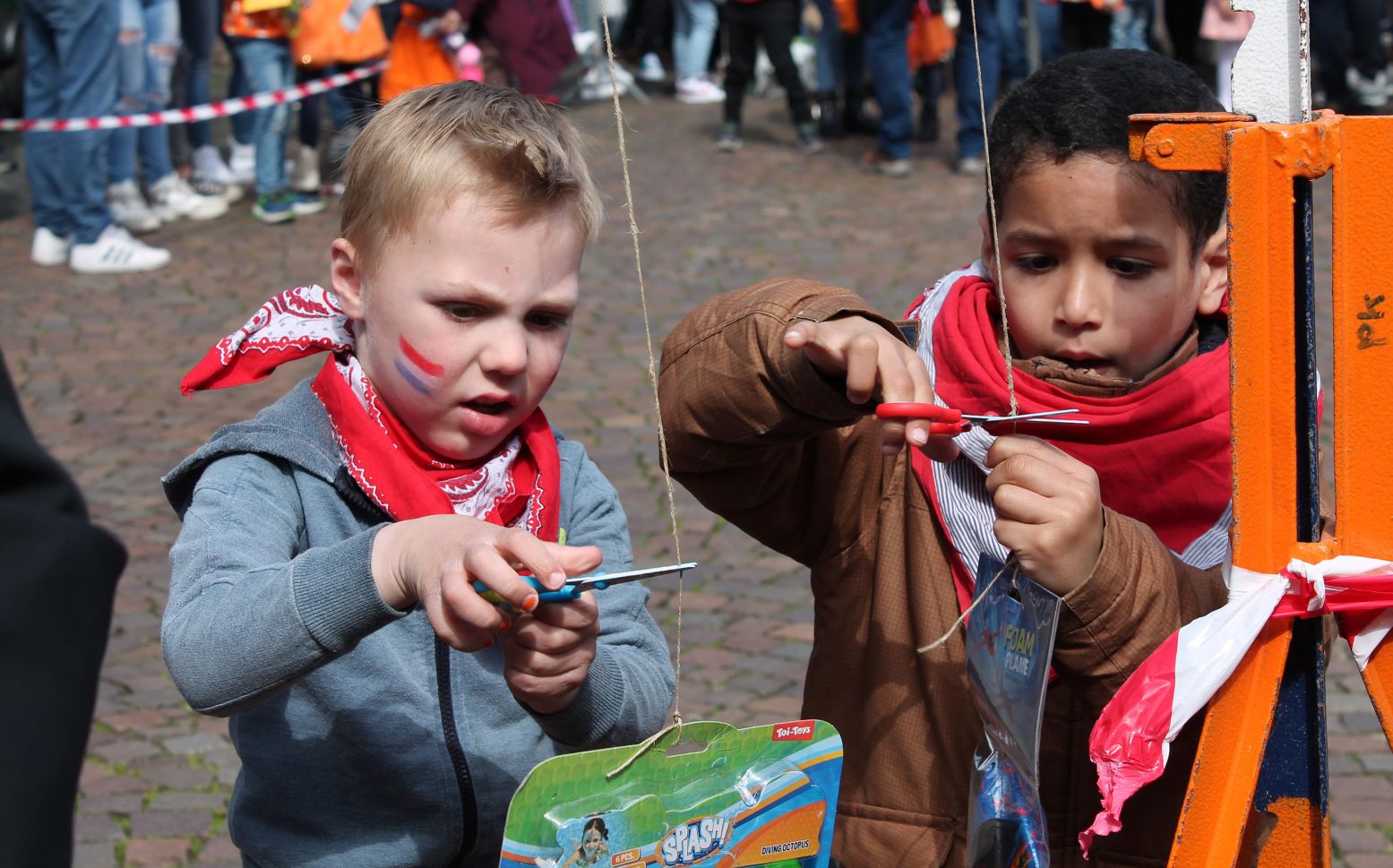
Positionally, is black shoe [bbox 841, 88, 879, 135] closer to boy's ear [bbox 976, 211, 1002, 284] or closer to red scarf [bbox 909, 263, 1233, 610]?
boy's ear [bbox 976, 211, 1002, 284]

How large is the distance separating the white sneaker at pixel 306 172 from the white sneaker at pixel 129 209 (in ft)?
3.53

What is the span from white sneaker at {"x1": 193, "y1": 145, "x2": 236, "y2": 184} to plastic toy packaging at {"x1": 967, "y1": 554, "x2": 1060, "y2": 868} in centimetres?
928

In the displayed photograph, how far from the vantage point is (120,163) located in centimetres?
912

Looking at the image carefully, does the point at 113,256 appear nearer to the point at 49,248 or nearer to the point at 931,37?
the point at 49,248

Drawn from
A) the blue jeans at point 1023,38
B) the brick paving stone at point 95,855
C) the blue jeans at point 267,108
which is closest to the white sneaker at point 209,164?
the blue jeans at point 267,108

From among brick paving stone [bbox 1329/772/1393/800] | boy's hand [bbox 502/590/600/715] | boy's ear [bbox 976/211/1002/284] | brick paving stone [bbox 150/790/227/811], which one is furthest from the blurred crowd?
boy's hand [bbox 502/590/600/715]

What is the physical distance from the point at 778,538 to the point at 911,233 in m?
7.49

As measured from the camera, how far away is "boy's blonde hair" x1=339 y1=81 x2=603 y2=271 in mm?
1863

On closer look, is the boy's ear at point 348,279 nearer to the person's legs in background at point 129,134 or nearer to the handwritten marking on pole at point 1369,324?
the handwritten marking on pole at point 1369,324

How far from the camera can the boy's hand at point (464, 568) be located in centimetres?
141

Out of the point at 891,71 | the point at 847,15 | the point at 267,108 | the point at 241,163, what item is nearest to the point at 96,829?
the point at 267,108

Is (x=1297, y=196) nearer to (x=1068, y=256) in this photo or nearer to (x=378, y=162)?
(x=1068, y=256)

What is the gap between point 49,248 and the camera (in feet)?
28.1

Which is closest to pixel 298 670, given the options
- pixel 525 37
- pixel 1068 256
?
pixel 1068 256
